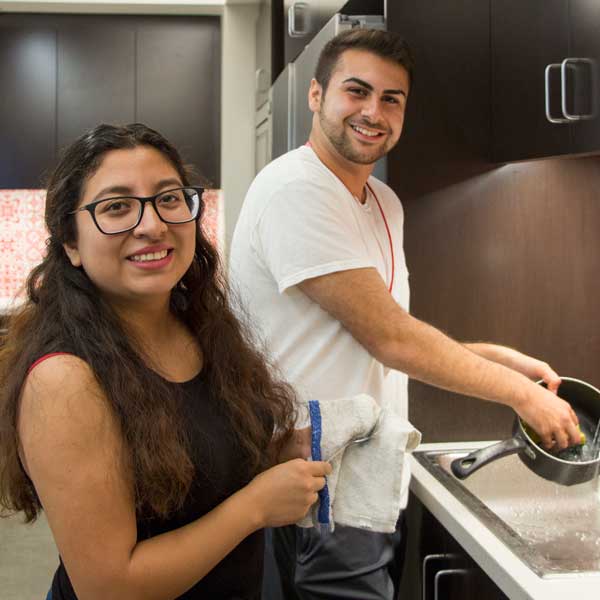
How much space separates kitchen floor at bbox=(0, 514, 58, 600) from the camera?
3277mm

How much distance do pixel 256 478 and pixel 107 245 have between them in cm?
35

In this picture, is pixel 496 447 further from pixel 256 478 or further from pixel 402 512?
pixel 256 478

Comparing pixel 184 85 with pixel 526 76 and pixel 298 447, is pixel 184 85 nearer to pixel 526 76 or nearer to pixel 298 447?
pixel 526 76

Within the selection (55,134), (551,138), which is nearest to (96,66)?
(55,134)

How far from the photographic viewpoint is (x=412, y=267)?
2.02 metres

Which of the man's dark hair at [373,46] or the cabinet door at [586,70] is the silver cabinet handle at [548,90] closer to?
the cabinet door at [586,70]

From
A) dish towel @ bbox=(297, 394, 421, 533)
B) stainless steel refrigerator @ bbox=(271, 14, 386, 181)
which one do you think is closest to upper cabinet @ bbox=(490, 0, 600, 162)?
stainless steel refrigerator @ bbox=(271, 14, 386, 181)

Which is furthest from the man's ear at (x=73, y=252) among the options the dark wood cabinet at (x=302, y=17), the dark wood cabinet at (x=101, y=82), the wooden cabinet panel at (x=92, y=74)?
the wooden cabinet panel at (x=92, y=74)

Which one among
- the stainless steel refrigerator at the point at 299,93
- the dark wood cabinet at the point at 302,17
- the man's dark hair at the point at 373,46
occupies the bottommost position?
the man's dark hair at the point at 373,46

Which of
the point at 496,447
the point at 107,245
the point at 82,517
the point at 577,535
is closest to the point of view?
the point at 82,517

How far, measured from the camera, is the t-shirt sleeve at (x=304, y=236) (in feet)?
4.76

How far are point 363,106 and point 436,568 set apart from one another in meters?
0.96

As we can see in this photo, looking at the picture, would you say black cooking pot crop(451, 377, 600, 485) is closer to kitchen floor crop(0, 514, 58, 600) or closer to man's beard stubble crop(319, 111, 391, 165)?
man's beard stubble crop(319, 111, 391, 165)

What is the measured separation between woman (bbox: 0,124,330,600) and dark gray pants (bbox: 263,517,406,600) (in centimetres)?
36
